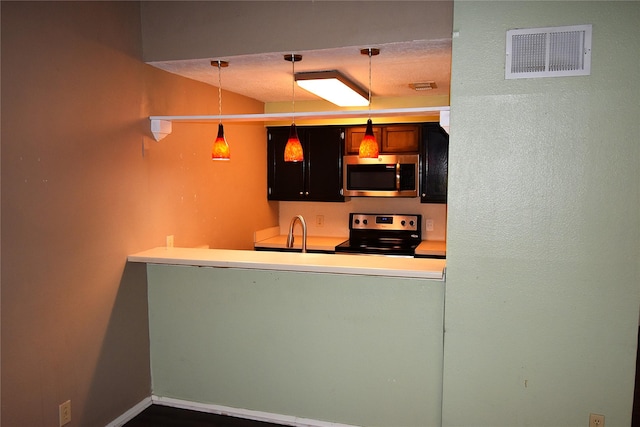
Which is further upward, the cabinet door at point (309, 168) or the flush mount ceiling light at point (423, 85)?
the flush mount ceiling light at point (423, 85)

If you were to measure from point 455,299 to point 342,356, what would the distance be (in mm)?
753

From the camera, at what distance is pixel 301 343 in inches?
108

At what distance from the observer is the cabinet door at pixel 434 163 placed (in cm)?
425

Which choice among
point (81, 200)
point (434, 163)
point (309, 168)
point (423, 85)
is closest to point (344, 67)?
point (423, 85)

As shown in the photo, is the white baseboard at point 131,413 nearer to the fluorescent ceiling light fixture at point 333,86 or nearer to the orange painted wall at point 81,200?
the orange painted wall at point 81,200

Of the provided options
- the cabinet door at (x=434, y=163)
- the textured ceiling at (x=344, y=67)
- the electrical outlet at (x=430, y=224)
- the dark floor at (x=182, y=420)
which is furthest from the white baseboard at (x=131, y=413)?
the electrical outlet at (x=430, y=224)

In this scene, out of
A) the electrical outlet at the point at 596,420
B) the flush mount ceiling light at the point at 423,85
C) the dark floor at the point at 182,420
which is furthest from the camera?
the flush mount ceiling light at the point at 423,85

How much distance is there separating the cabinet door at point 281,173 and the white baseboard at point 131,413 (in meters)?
2.38

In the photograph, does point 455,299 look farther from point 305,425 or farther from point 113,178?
point 113,178

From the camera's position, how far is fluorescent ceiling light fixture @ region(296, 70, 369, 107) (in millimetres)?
3197

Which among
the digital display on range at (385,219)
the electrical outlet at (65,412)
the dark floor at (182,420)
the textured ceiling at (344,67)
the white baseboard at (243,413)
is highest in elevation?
the textured ceiling at (344,67)

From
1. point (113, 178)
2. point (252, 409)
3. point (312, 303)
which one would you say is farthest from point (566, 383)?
point (113, 178)

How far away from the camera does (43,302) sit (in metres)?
2.28

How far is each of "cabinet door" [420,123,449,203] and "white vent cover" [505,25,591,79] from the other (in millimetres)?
2086
